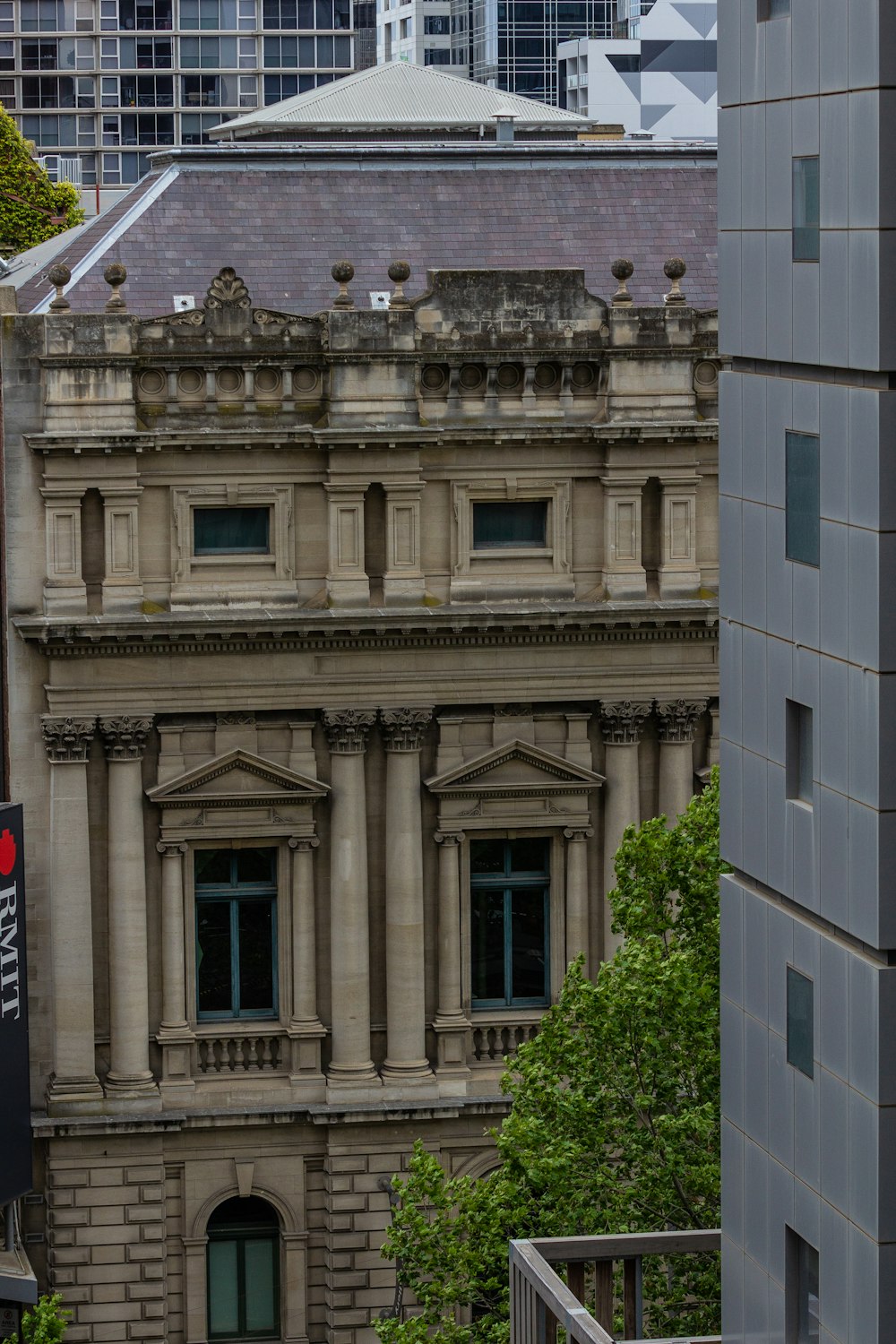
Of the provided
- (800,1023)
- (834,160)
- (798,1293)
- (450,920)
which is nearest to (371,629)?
(450,920)

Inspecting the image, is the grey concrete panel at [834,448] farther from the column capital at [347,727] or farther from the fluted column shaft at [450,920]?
the fluted column shaft at [450,920]

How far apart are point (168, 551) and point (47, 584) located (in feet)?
9.71

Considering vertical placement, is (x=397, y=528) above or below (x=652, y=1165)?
above

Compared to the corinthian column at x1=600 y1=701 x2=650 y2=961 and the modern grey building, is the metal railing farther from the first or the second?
the corinthian column at x1=600 y1=701 x2=650 y2=961

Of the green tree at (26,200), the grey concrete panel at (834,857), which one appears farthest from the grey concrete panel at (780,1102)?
the green tree at (26,200)

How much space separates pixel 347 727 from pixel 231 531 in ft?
17.5

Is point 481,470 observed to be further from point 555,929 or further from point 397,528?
point 555,929

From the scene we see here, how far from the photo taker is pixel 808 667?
124 ft

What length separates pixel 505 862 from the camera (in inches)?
2864

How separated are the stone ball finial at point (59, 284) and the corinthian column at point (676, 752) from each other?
1681 centimetres

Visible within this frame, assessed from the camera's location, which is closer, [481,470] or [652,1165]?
[652,1165]

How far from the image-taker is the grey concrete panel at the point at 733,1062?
40.8 m

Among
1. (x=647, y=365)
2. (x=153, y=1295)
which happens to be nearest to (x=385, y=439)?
(x=647, y=365)
